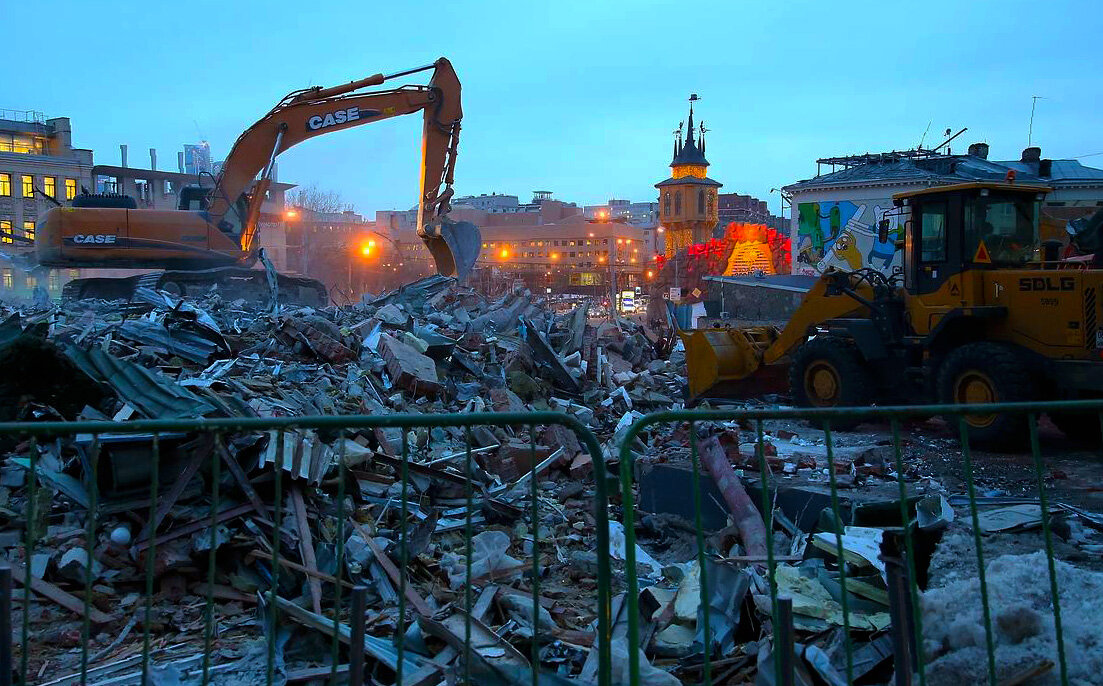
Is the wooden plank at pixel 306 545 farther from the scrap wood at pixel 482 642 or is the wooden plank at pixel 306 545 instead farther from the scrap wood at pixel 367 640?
the scrap wood at pixel 482 642

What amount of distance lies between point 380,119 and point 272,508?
13780 millimetres

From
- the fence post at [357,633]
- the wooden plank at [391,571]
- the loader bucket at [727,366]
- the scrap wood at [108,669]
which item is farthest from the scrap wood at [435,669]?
the loader bucket at [727,366]

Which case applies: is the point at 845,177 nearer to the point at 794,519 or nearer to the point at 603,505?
the point at 794,519

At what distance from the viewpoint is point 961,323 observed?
9.74 m

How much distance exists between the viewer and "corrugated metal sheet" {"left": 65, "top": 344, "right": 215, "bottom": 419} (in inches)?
270

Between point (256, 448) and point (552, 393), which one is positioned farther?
point (552, 393)

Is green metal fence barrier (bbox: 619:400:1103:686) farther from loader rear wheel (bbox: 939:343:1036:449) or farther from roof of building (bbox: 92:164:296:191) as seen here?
roof of building (bbox: 92:164:296:191)

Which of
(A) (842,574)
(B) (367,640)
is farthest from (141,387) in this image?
(A) (842,574)

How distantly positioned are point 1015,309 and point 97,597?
30.4 feet

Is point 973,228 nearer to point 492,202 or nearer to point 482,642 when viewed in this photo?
point 482,642

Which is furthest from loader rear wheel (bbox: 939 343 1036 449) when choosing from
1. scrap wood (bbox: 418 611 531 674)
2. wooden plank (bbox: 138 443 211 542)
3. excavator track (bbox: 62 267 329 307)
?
excavator track (bbox: 62 267 329 307)

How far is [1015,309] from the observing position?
938cm

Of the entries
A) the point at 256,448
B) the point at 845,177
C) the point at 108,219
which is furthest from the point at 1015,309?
the point at 845,177

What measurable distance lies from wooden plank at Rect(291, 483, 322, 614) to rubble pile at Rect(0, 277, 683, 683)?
0.01m
